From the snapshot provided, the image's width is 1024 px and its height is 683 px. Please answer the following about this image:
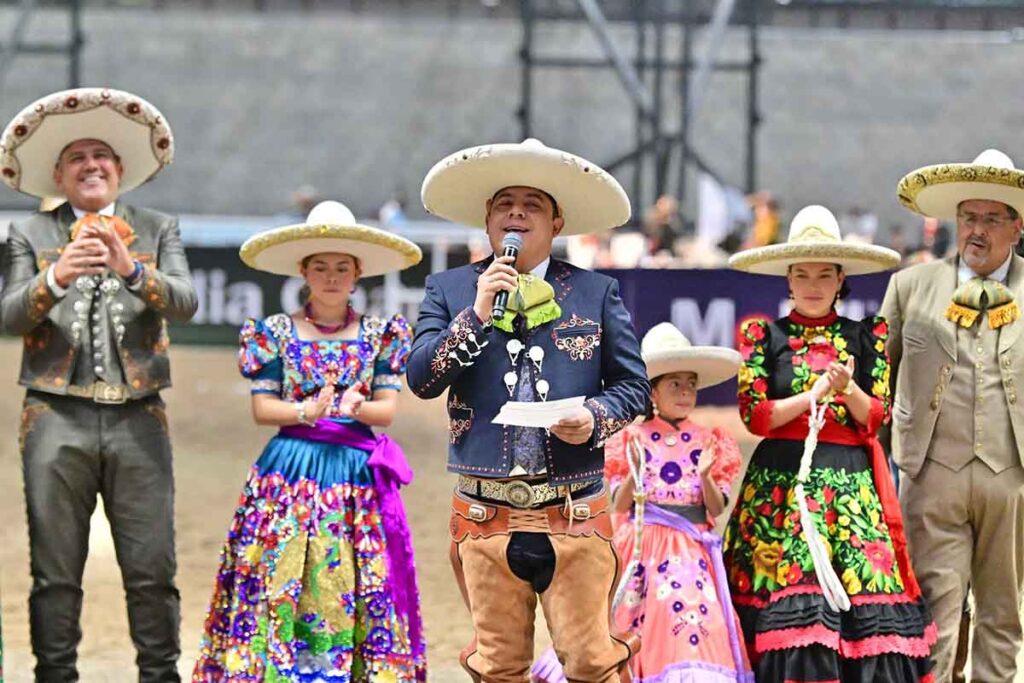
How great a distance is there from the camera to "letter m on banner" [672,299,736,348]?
1070 centimetres

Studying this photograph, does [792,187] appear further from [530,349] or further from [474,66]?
[530,349]

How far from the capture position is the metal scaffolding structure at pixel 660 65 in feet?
67.6

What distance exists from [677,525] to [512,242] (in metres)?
1.60

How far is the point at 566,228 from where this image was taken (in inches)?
181

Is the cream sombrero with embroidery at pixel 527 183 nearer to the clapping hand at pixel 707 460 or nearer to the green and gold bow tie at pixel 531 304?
the green and gold bow tie at pixel 531 304

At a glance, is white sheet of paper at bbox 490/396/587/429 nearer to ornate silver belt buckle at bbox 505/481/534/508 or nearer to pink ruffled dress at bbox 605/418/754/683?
ornate silver belt buckle at bbox 505/481/534/508

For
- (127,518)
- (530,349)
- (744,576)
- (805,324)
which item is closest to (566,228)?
(530,349)

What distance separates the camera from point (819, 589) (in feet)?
16.2

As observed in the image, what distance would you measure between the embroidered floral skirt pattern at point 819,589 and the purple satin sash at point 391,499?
109 cm

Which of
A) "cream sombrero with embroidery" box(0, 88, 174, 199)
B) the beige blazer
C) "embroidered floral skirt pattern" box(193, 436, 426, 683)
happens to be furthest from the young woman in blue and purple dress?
the beige blazer

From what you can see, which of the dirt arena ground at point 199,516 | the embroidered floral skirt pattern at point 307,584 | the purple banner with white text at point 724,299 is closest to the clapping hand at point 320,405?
the embroidered floral skirt pattern at point 307,584

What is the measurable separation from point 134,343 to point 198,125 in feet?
65.7

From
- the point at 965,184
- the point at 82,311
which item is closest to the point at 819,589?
the point at 965,184

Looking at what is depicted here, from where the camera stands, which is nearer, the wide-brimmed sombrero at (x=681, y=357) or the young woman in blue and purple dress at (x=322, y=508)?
the young woman in blue and purple dress at (x=322, y=508)
